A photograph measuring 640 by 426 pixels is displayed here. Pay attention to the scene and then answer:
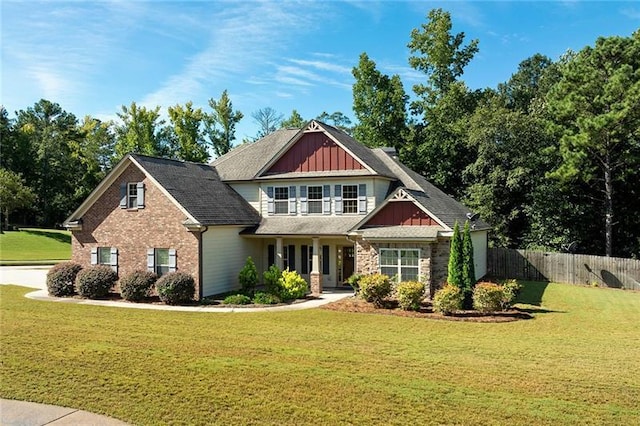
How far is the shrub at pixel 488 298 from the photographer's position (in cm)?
1824

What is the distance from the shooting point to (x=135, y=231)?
23.6m

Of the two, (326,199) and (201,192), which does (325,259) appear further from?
(201,192)

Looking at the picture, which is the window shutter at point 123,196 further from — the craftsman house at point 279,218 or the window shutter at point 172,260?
the window shutter at point 172,260

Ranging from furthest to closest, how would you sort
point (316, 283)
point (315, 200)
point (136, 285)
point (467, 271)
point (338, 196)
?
1. point (315, 200)
2. point (338, 196)
3. point (316, 283)
4. point (136, 285)
5. point (467, 271)

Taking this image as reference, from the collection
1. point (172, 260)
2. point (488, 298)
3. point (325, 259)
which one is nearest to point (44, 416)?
point (488, 298)

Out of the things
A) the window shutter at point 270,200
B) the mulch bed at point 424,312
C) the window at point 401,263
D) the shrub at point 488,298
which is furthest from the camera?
the window shutter at point 270,200

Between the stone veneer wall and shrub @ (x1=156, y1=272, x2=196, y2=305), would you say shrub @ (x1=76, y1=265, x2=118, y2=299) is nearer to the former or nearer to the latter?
the stone veneer wall

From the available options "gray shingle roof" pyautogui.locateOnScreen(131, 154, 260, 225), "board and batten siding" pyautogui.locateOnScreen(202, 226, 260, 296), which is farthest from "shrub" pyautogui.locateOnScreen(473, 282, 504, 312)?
"gray shingle roof" pyautogui.locateOnScreen(131, 154, 260, 225)

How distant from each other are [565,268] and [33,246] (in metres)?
46.6

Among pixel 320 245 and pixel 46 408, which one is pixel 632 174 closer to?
pixel 320 245

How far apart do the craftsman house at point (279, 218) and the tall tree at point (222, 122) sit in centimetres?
2564

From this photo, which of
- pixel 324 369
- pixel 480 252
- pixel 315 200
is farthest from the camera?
pixel 480 252

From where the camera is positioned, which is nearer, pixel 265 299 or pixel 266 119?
pixel 265 299

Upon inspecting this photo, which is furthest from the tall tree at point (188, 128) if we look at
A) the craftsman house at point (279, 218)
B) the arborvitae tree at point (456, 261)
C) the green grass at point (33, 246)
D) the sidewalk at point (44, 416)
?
the sidewalk at point (44, 416)
